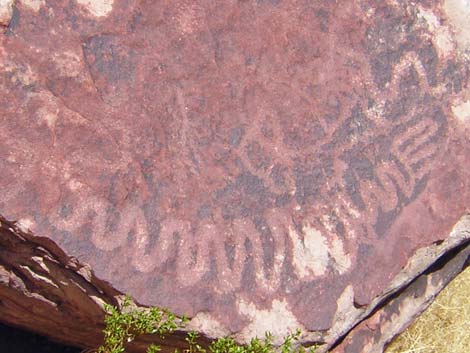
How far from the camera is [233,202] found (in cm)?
223

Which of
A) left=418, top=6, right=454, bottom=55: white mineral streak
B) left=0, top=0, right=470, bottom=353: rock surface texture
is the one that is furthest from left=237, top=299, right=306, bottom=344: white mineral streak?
left=418, top=6, right=454, bottom=55: white mineral streak

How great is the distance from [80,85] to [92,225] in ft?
1.12

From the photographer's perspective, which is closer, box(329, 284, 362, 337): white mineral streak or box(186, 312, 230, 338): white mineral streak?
box(186, 312, 230, 338): white mineral streak

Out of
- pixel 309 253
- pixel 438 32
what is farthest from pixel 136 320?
pixel 438 32

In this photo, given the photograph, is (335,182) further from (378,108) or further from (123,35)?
(123,35)

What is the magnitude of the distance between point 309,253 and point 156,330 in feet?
1.36

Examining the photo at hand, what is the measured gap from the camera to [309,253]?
2248mm

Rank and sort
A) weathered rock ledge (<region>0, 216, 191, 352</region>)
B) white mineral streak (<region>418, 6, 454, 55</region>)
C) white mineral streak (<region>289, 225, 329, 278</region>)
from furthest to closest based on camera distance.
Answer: white mineral streak (<region>418, 6, 454, 55</region>), white mineral streak (<region>289, 225, 329, 278</region>), weathered rock ledge (<region>0, 216, 191, 352</region>)

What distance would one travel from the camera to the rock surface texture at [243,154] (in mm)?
2119

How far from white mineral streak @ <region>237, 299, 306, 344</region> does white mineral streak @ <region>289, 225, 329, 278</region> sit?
3.9 inches

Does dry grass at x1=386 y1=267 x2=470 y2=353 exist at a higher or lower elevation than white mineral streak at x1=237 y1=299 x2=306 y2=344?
higher

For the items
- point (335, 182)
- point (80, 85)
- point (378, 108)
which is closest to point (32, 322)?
point (80, 85)

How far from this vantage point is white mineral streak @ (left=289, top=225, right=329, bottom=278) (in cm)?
223

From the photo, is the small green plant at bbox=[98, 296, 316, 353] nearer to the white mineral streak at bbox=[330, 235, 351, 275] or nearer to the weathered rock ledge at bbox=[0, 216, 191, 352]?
the weathered rock ledge at bbox=[0, 216, 191, 352]
